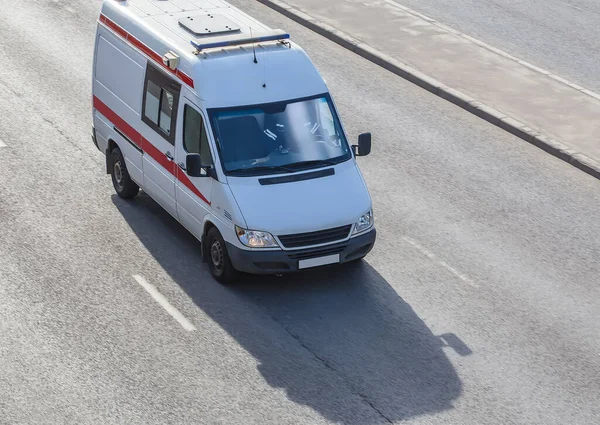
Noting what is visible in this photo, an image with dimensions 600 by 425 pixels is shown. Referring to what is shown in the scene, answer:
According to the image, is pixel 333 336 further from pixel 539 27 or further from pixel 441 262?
pixel 539 27

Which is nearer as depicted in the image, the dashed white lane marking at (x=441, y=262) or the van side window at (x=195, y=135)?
the van side window at (x=195, y=135)

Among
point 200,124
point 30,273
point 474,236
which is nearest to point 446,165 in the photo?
point 474,236

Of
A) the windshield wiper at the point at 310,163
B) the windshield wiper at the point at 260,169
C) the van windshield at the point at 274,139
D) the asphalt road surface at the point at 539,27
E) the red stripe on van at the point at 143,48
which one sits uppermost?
the red stripe on van at the point at 143,48

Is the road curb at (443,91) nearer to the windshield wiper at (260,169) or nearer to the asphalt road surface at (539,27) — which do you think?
the asphalt road surface at (539,27)

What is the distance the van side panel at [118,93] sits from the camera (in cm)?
1448

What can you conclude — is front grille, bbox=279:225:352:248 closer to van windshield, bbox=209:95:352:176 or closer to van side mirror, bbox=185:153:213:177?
van windshield, bbox=209:95:352:176

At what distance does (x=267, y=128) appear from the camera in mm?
13227

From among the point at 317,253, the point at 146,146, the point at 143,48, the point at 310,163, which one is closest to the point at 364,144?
the point at 310,163

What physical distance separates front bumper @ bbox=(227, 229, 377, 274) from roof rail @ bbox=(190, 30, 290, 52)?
2.35 m

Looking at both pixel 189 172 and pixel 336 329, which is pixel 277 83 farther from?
pixel 336 329

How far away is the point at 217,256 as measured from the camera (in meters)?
13.2

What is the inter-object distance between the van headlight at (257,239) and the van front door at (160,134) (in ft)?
5.27

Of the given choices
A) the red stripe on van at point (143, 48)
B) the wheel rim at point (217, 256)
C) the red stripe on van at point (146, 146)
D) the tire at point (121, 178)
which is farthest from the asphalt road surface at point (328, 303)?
the red stripe on van at point (143, 48)

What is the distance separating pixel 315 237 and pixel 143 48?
342 cm
